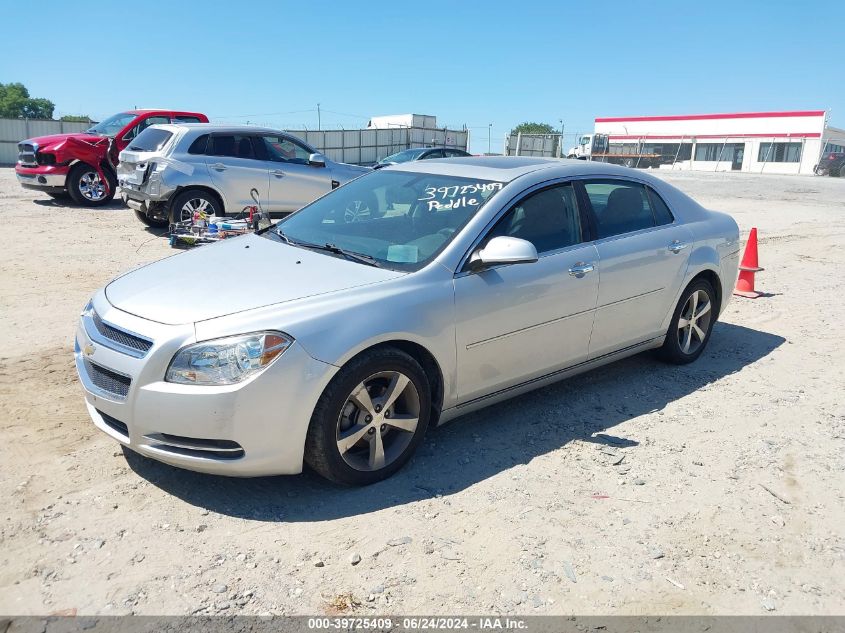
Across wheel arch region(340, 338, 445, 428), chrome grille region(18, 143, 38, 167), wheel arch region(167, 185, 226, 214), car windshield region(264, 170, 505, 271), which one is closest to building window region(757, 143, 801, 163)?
wheel arch region(167, 185, 226, 214)

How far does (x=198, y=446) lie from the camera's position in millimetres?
3350

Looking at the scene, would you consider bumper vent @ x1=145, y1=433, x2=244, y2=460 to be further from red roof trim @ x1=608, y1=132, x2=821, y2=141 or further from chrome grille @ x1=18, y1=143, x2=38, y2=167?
red roof trim @ x1=608, y1=132, x2=821, y2=141

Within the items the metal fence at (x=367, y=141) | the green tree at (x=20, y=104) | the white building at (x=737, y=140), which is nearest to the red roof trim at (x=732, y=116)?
the white building at (x=737, y=140)

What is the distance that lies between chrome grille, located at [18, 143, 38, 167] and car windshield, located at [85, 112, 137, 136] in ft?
3.95

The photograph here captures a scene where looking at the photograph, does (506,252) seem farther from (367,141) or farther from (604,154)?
(604,154)

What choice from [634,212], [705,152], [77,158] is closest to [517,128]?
[705,152]

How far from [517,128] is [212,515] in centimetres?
9895

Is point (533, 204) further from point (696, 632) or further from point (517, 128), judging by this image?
point (517, 128)

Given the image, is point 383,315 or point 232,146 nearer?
point 383,315

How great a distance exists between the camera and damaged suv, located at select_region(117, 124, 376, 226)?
34.7 feet

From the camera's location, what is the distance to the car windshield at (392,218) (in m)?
4.15

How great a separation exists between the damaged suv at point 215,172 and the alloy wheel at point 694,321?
287 inches

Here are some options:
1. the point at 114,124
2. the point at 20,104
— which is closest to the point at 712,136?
the point at 114,124

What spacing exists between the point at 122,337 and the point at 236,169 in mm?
8039
